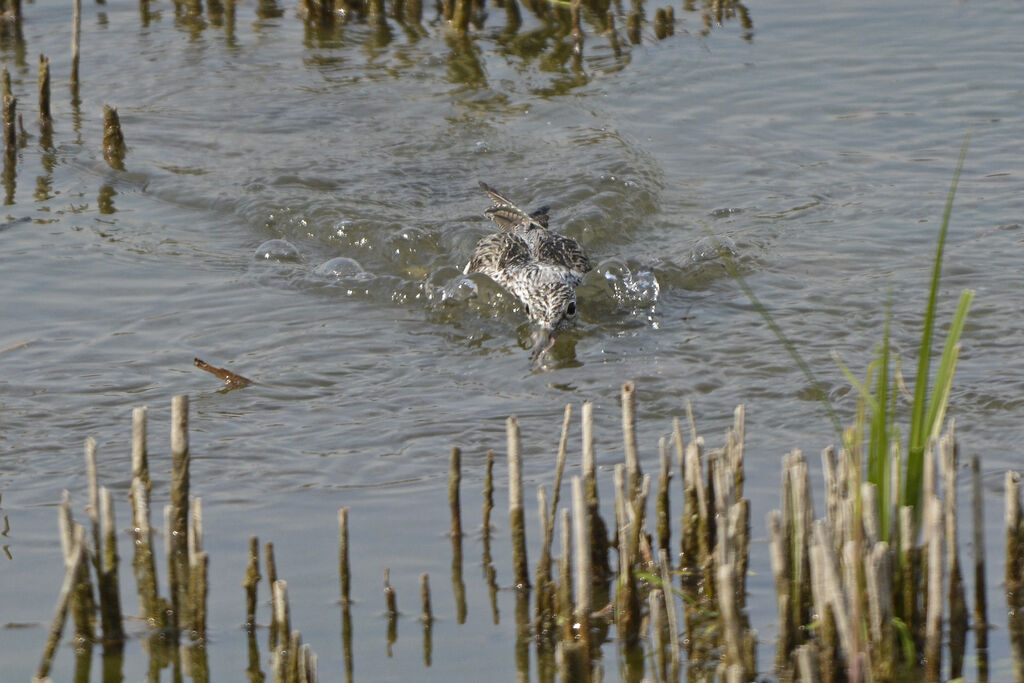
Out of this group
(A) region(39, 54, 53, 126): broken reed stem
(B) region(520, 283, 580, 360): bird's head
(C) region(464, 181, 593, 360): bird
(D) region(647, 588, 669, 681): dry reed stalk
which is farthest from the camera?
(A) region(39, 54, 53, 126): broken reed stem

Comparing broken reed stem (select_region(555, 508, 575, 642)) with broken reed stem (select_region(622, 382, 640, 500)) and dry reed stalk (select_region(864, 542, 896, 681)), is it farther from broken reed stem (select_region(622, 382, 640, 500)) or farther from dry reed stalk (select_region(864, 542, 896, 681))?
dry reed stalk (select_region(864, 542, 896, 681))

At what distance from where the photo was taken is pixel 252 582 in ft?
14.1

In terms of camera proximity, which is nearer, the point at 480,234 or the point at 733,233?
the point at 733,233

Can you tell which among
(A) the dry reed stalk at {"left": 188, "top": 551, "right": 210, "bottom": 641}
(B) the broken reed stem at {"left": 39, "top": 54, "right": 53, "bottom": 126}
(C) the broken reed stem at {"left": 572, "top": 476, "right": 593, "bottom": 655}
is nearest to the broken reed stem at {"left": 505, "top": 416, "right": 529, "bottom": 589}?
(C) the broken reed stem at {"left": 572, "top": 476, "right": 593, "bottom": 655}

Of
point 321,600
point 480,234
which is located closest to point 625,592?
point 321,600

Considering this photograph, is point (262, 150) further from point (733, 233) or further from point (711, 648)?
point (711, 648)

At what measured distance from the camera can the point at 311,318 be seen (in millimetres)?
8070

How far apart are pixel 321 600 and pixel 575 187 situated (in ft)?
21.3

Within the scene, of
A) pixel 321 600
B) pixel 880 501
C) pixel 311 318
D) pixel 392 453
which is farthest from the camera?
pixel 311 318

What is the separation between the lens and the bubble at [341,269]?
29.0 ft

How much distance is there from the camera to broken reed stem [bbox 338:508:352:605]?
13.7 feet

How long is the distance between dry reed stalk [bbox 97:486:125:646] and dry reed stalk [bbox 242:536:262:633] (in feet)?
1.35

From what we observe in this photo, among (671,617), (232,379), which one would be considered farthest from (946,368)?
(232,379)

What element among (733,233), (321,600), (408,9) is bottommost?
(321,600)
